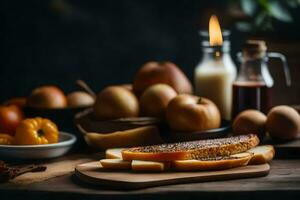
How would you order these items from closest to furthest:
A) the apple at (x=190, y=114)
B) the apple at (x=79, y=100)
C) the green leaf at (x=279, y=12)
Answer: the apple at (x=190, y=114)
the apple at (x=79, y=100)
the green leaf at (x=279, y=12)

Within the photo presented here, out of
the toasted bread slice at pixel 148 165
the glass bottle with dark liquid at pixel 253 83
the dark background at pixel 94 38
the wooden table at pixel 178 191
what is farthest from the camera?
the dark background at pixel 94 38

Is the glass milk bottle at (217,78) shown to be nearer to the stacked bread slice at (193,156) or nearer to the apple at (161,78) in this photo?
the apple at (161,78)

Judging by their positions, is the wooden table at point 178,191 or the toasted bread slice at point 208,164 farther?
the toasted bread slice at point 208,164

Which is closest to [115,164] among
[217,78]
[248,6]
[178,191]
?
[178,191]

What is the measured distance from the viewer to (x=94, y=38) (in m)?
2.48

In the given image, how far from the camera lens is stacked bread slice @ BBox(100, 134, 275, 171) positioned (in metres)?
1.51

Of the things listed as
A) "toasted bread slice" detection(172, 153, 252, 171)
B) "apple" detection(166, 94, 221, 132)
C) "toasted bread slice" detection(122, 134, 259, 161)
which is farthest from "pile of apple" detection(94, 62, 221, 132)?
"toasted bread slice" detection(172, 153, 252, 171)

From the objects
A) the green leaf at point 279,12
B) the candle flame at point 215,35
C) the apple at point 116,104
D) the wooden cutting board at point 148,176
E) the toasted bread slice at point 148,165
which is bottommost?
the wooden cutting board at point 148,176

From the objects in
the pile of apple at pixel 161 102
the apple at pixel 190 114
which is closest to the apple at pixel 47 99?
the pile of apple at pixel 161 102

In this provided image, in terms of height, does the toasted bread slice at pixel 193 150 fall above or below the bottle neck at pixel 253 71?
below

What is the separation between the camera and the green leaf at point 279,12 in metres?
2.13

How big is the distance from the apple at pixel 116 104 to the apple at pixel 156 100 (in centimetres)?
3

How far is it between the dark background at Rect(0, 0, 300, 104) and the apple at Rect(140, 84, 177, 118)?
0.62 m

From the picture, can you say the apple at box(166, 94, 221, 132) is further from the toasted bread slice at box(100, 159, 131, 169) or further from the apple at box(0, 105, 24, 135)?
the apple at box(0, 105, 24, 135)
